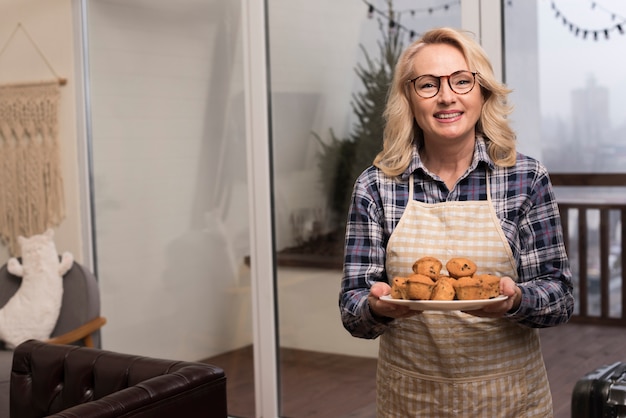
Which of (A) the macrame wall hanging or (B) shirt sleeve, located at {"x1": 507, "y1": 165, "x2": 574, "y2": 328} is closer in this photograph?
(B) shirt sleeve, located at {"x1": 507, "y1": 165, "x2": 574, "y2": 328}

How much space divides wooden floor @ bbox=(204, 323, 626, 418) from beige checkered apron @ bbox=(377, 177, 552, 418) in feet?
4.14

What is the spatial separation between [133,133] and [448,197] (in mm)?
2821

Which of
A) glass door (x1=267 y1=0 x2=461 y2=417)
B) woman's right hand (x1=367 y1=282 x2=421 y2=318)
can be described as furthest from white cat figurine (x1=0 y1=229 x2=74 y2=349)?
woman's right hand (x1=367 y1=282 x2=421 y2=318)

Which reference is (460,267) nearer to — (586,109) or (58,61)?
(586,109)

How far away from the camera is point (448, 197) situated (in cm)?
190

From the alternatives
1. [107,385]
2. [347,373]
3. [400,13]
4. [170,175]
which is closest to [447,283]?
[107,385]

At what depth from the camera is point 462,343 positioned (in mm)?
1852

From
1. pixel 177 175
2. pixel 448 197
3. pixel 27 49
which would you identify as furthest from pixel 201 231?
pixel 448 197

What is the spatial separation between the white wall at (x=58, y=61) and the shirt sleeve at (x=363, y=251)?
304cm

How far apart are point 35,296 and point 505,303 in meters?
2.73

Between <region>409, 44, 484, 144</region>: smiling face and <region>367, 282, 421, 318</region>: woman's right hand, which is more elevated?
<region>409, 44, 484, 144</region>: smiling face

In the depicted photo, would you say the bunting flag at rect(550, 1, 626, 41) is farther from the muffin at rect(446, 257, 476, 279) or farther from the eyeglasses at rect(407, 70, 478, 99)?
the muffin at rect(446, 257, 476, 279)

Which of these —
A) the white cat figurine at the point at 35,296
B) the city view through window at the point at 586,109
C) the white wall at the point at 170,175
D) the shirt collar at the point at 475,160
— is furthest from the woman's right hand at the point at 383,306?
the white cat figurine at the point at 35,296

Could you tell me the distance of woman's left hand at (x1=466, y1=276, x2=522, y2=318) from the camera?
1.67 metres
